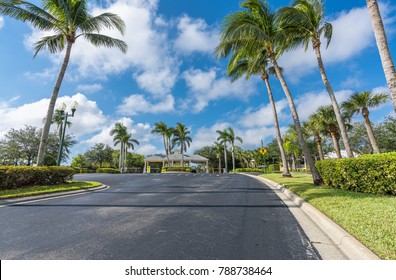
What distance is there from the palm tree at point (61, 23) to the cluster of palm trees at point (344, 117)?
888 inches

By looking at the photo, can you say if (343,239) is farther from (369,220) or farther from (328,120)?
(328,120)

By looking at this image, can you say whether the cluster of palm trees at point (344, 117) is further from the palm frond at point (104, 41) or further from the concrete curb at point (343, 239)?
the palm frond at point (104, 41)

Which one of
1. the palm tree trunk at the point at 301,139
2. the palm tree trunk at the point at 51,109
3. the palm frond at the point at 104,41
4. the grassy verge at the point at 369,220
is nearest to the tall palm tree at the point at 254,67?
the palm tree trunk at the point at 301,139

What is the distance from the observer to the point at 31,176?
1023cm

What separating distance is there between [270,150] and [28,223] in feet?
228

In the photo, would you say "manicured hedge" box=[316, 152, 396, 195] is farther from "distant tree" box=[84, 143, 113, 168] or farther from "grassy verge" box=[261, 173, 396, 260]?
"distant tree" box=[84, 143, 113, 168]

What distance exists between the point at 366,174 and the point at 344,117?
70.5ft

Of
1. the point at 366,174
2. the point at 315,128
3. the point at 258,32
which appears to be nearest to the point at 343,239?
the point at 366,174

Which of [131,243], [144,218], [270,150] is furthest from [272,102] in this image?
[270,150]

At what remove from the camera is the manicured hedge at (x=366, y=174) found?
21.8ft

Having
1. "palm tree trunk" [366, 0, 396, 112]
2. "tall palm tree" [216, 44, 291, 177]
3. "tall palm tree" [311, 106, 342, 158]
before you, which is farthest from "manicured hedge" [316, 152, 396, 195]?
"tall palm tree" [311, 106, 342, 158]

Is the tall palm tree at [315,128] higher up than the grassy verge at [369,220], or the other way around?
the tall palm tree at [315,128]

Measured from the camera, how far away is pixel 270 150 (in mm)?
68562

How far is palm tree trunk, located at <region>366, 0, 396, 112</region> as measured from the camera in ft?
18.7
